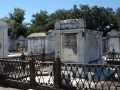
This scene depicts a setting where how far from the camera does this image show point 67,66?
9172 millimetres

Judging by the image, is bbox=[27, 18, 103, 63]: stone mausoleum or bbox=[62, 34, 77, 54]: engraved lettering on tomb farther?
bbox=[62, 34, 77, 54]: engraved lettering on tomb

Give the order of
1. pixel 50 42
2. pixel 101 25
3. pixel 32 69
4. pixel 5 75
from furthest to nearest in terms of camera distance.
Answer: pixel 101 25 → pixel 50 42 → pixel 5 75 → pixel 32 69

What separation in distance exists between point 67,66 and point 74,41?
1548mm

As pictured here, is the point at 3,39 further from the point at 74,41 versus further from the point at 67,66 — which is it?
the point at 67,66

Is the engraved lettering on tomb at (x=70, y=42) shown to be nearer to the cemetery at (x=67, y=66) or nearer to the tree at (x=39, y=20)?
the cemetery at (x=67, y=66)

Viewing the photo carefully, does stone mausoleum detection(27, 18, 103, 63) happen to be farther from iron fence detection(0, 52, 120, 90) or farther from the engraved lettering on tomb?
iron fence detection(0, 52, 120, 90)

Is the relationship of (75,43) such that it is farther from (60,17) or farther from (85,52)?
(60,17)

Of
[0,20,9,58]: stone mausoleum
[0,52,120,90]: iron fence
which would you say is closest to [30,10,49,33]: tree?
[0,20,9,58]: stone mausoleum

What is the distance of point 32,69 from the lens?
22.9 feet

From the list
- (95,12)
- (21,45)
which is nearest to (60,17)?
(95,12)

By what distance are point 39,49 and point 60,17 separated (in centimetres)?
2543

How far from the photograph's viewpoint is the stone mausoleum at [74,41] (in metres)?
9.51

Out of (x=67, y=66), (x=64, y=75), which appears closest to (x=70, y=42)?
(x=67, y=66)

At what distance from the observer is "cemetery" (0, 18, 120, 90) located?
6.29 meters
